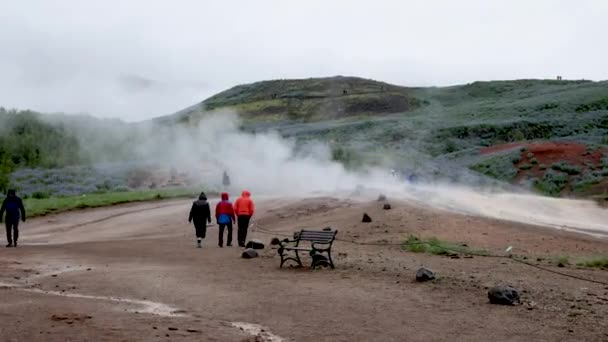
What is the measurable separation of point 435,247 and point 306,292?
684cm

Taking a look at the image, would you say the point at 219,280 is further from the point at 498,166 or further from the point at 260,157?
the point at 498,166

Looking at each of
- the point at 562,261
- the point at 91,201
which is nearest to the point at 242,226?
the point at 562,261

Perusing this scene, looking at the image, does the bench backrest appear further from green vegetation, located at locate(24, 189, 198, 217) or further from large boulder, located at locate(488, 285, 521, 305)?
green vegetation, located at locate(24, 189, 198, 217)

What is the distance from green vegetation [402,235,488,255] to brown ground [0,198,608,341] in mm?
461

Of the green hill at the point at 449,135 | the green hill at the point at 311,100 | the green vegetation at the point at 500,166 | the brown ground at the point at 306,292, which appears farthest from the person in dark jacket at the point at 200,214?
Result: the green hill at the point at 311,100

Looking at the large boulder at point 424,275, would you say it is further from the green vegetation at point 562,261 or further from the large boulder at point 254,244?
the large boulder at point 254,244

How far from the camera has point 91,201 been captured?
32.4 metres

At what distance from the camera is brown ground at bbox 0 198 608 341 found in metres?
8.68

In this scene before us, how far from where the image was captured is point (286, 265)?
1552 cm

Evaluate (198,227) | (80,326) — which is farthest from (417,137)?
(80,326)

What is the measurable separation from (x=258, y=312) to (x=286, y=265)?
5.48 m

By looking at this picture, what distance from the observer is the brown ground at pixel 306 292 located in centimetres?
868

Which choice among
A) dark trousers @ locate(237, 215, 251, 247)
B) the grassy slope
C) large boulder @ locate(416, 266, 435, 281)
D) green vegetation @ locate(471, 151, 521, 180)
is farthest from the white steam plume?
large boulder @ locate(416, 266, 435, 281)

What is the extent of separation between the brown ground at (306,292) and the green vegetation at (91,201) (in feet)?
28.5
